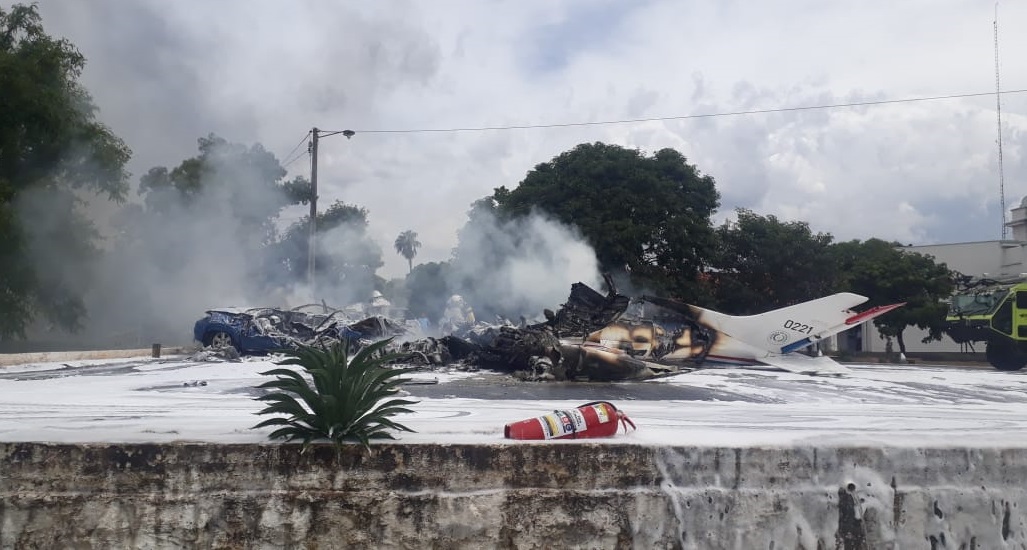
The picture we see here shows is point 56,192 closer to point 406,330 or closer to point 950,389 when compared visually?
point 406,330

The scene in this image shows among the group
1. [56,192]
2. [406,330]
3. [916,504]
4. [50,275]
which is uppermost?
[56,192]

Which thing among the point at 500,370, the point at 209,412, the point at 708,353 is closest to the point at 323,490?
the point at 209,412

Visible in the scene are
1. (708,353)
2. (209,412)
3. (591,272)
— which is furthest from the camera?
(591,272)

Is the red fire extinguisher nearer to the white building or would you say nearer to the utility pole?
the utility pole

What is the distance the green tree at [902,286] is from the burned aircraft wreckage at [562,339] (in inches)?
615

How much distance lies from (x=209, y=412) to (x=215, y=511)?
2.57 m

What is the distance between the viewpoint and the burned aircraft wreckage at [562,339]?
12.3 meters

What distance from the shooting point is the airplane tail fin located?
578 inches

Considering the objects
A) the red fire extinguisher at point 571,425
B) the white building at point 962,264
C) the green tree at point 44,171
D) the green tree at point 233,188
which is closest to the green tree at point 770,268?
the white building at point 962,264

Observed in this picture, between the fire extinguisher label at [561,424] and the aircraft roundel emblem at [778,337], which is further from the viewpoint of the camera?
the aircraft roundel emblem at [778,337]

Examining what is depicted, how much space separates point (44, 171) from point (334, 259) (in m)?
13.1

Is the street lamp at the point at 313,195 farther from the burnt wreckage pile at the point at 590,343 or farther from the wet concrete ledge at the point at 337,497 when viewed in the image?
the wet concrete ledge at the point at 337,497

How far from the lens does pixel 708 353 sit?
1551 centimetres

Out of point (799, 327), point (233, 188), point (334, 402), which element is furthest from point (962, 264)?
point (334, 402)
